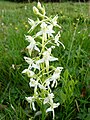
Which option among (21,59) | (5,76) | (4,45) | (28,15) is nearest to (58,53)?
(21,59)

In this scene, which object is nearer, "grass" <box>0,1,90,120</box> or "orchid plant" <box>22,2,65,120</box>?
"orchid plant" <box>22,2,65,120</box>

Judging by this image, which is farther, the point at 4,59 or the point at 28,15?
the point at 28,15

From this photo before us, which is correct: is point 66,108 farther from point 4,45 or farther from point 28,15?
point 28,15

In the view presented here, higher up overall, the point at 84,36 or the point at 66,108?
the point at 84,36

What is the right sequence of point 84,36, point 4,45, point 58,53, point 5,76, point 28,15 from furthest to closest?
point 28,15
point 4,45
point 84,36
point 58,53
point 5,76

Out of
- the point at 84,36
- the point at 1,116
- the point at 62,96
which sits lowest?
the point at 1,116

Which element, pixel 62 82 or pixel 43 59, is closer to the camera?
pixel 43 59

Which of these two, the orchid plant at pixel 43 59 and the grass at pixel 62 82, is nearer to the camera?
the orchid plant at pixel 43 59

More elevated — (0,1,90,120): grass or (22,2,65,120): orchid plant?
(22,2,65,120): orchid plant

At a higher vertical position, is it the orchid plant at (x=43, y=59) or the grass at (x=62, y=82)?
the orchid plant at (x=43, y=59)

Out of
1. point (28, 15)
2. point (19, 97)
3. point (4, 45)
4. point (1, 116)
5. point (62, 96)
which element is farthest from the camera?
point (28, 15)

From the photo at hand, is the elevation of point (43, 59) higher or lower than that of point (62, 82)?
higher
